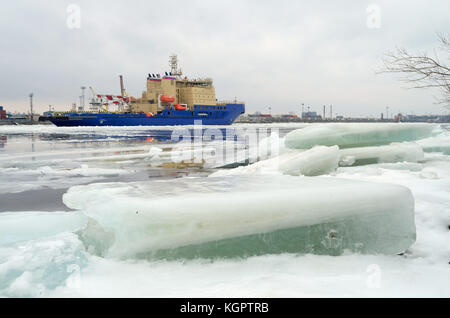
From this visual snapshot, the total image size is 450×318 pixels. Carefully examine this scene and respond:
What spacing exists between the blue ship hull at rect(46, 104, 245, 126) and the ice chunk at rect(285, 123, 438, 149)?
40.1 m

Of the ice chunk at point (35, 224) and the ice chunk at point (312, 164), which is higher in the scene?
the ice chunk at point (312, 164)

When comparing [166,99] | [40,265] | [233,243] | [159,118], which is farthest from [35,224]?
[166,99]

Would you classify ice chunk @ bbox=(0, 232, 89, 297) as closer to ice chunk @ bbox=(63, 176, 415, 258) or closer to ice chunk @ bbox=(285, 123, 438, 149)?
ice chunk @ bbox=(63, 176, 415, 258)

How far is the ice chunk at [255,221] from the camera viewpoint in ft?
7.81

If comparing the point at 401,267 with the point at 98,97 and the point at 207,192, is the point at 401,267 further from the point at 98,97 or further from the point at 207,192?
the point at 98,97

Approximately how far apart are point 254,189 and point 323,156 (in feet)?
9.58

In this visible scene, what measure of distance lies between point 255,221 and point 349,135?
5566 mm

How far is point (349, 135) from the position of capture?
729 centimetres

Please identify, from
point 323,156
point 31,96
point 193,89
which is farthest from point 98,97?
point 323,156

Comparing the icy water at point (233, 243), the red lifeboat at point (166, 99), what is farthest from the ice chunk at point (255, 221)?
the red lifeboat at point (166, 99)

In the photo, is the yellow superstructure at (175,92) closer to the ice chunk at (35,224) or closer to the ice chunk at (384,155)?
the ice chunk at (384,155)

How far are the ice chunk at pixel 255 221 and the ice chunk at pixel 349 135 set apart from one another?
454cm

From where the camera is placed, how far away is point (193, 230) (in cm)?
240
